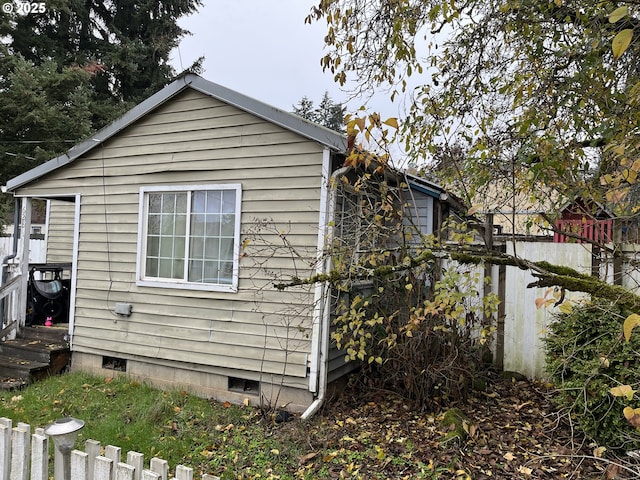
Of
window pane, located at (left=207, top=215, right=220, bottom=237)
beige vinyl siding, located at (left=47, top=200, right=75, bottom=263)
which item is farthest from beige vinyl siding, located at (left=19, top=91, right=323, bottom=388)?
beige vinyl siding, located at (left=47, top=200, right=75, bottom=263)

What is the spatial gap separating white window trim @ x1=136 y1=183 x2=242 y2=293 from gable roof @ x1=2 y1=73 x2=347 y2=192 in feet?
3.35

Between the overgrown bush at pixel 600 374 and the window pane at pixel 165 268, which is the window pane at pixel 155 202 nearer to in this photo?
the window pane at pixel 165 268

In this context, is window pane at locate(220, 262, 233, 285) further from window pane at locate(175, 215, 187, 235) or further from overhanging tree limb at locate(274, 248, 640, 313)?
overhanging tree limb at locate(274, 248, 640, 313)

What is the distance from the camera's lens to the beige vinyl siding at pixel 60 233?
10.1 meters

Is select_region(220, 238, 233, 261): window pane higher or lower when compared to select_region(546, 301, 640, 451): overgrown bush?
higher

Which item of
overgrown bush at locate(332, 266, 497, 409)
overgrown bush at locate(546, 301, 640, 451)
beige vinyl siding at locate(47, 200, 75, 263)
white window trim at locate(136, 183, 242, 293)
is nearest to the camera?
overgrown bush at locate(546, 301, 640, 451)

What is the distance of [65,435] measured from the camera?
2.20 m

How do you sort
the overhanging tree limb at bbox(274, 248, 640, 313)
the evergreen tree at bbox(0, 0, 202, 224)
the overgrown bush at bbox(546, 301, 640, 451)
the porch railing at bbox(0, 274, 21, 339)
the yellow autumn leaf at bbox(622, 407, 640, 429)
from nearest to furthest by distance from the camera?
the yellow autumn leaf at bbox(622, 407, 640, 429) → the overhanging tree limb at bbox(274, 248, 640, 313) → the overgrown bush at bbox(546, 301, 640, 451) → the porch railing at bbox(0, 274, 21, 339) → the evergreen tree at bbox(0, 0, 202, 224)

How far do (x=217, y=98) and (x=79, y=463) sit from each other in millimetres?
4735

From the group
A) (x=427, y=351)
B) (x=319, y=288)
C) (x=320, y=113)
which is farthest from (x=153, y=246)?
(x=320, y=113)

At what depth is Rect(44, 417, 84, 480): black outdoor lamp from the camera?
216cm

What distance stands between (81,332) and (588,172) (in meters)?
7.31

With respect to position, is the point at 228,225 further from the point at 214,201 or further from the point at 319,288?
the point at 319,288

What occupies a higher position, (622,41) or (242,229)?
(622,41)
